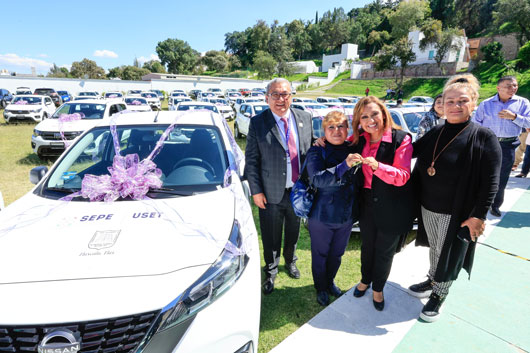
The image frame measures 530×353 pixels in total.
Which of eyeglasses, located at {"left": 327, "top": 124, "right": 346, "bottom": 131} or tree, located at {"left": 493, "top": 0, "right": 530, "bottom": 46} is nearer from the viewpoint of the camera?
eyeglasses, located at {"left": 327, "top": 124, "right": 346, "bottom": 131}

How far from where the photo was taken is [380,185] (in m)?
2.20

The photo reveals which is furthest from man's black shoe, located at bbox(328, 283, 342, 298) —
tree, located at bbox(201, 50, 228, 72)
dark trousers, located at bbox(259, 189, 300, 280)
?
tree, located at bbox(201, 50, 228, 72)

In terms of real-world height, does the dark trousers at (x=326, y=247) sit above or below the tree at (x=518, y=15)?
below

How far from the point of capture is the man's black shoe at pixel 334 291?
9.06 ft

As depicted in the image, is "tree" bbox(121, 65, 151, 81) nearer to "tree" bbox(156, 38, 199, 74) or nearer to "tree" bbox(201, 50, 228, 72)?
"tree" bbox(156, 38, 199, 74)

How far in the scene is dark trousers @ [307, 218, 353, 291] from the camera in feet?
7.95

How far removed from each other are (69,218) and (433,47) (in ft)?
182

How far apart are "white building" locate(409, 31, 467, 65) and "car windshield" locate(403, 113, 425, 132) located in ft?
150

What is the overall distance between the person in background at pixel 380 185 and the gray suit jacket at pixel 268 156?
2.00 feet

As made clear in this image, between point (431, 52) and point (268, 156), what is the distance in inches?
2182

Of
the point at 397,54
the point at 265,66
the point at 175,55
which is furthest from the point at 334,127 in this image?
the point at 175,55

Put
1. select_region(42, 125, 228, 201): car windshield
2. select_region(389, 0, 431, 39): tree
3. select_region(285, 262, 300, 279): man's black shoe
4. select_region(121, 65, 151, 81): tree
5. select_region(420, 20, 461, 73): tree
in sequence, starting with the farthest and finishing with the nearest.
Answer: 1. select_region(121, 65, 151, 81): tree
2. select_region(389, 0, 431, 39): tree
3. select_region(420, 20, 461, 73): tree
4. select_region(285, 262, 300, 279): man's black shoe
5. select_region(42, 125, 228, 201): car windshield

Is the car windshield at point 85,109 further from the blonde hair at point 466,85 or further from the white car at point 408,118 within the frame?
the blonde hair at point 466,85

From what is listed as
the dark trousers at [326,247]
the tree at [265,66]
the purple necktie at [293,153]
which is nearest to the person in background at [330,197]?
the dark trousers at [326,247]
